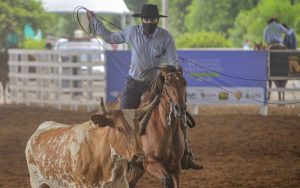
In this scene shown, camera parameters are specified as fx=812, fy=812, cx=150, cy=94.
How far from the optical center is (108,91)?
1847 cm

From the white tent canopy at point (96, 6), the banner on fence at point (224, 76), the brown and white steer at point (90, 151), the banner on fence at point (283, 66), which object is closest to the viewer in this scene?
the brown and white steer at point (90, 151)

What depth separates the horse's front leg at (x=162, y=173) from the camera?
8.31 meters

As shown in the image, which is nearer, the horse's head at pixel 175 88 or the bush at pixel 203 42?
the horse's head at pixel 175 88

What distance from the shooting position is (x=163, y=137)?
8469 mm

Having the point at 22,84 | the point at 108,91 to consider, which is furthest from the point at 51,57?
the point at 108,91

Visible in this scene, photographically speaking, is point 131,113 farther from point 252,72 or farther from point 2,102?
point 2,102

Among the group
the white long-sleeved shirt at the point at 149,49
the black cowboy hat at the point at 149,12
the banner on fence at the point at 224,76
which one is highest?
the black cowboy hat at the point at 149,12

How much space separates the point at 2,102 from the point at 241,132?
9.17 meters

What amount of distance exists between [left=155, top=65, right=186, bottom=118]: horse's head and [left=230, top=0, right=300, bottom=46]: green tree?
1130 inches

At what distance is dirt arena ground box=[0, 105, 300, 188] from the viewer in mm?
10492

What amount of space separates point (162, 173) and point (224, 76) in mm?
9298

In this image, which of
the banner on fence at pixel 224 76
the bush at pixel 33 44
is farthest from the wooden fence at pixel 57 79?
the bush at pixel 33 44

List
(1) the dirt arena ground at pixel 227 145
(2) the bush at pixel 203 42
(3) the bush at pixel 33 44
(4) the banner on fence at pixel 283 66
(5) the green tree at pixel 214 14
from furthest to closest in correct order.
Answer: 1. (5) the green tree at pixel 214 14
2. (3) the bush at pixel 33 44
3. (2) the bush at pixel 203 42
4. (4) the banner on fence at pixel 283 66
5. (1) the dirt arena ground at pixel 227 145

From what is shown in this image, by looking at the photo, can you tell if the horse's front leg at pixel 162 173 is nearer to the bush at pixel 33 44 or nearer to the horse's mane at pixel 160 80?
the horse's mane at pixel 160 80
